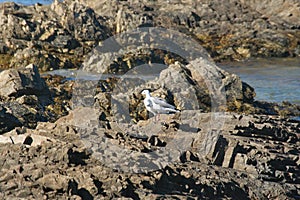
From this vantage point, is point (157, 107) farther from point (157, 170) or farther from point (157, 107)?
point (157, 170)

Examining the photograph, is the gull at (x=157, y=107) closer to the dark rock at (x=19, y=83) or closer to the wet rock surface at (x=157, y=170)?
the wet rock surface at (x=157, y=170)

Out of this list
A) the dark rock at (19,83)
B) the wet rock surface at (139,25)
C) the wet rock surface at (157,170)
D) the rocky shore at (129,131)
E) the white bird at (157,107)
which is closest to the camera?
the wet rock surface at (157,170)

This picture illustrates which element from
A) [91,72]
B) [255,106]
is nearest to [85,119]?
[255,106]

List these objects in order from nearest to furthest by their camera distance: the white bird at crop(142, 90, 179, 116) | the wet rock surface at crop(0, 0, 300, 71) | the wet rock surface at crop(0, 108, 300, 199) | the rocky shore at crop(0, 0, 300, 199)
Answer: the wet rock surface at crop(0, 108, 300, 199) < the rocky shore at crop(0, 0, 300, 199) < the white bird at crop(142, 90, 179, 116) < the wet rock surface at crop(0, 0, 300, 71)

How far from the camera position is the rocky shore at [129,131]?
7020mm

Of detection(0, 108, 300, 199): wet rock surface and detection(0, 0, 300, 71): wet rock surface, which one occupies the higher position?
detection(0, 108, 300, 199): wet rock surface

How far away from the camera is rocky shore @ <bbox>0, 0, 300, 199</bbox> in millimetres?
7020

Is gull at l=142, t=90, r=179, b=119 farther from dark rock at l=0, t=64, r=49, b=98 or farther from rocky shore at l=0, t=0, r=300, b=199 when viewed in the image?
dark rock at l=0, t=64, r=49, b=98

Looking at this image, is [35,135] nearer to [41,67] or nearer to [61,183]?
[61,183]

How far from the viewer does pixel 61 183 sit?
21.7 feet

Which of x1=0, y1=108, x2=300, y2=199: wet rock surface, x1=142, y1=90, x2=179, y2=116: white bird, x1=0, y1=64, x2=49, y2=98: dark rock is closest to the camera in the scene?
x1=0, y1=108, x2=300, y2=199: wet rock surface

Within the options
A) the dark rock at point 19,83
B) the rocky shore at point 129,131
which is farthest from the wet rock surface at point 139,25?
the dark rock at point 19,83

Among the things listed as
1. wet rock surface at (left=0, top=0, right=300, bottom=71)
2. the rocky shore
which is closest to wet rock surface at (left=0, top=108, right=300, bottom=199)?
the rocky shore

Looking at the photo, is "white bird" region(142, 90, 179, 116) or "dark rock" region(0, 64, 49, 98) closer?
"white bird" region(142, 90, 179, 116)
